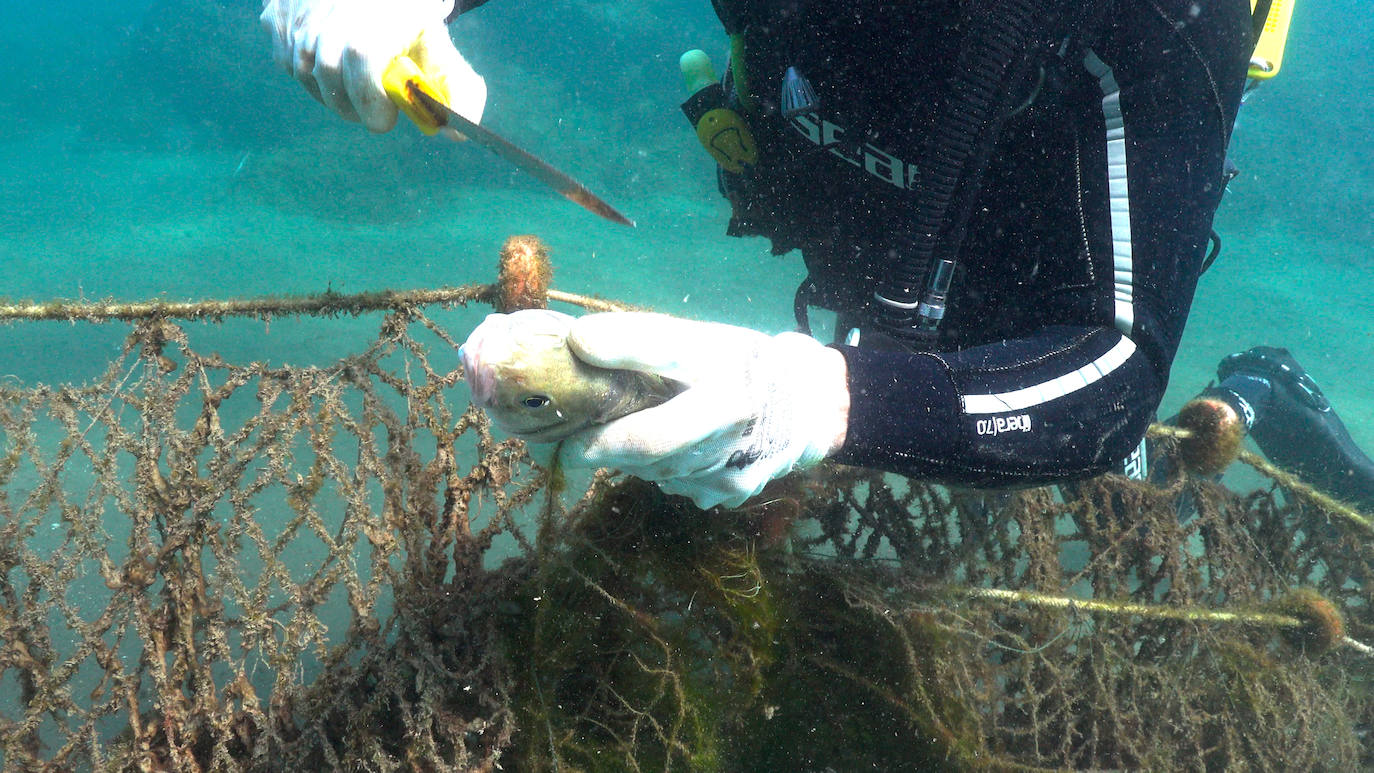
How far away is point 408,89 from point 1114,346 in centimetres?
182

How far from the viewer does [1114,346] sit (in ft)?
4.98

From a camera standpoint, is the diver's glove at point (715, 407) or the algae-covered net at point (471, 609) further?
the algae-covered net at point (471, 609)

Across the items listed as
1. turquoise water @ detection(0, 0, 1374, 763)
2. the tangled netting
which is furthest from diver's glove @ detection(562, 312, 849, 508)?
turquoise water @ detection(0, 0, 1374, 763)

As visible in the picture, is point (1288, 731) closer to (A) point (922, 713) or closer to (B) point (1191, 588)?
(B) point (1191, 588)

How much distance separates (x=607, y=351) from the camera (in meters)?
1.25

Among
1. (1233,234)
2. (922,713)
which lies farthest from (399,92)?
(1233,234)

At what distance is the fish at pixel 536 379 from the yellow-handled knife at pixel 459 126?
258mm

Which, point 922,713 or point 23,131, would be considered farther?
point 23,131

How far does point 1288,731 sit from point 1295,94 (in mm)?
44668

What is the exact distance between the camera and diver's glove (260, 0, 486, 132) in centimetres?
152

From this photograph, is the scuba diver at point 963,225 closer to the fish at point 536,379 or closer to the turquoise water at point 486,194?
the fish at point 536,379

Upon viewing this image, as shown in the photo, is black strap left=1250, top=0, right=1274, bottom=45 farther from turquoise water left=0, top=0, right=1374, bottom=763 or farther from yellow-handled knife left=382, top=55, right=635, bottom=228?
turquoise water left=0, top=0, right=1374, bottom=763

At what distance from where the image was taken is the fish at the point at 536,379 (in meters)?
1.17

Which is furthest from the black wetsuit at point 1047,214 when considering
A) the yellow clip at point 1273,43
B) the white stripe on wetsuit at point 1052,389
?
the yellow clip at point 1273,43
